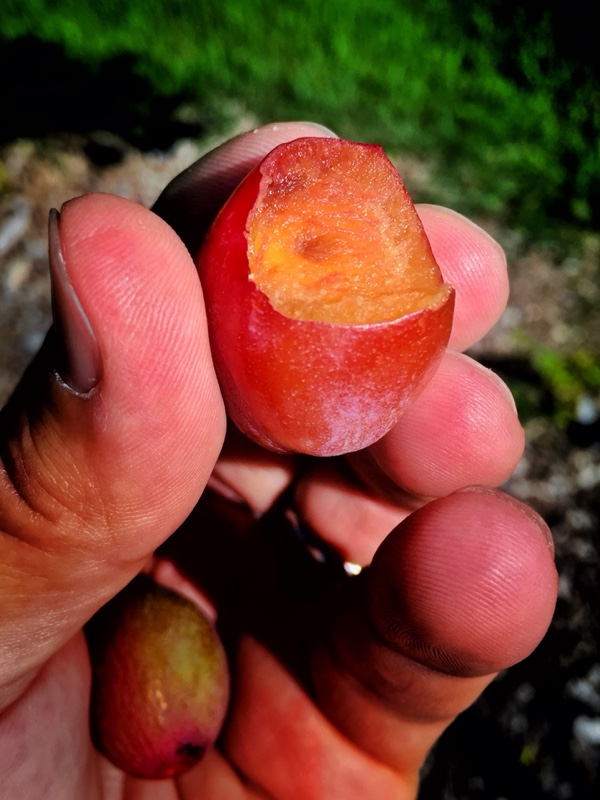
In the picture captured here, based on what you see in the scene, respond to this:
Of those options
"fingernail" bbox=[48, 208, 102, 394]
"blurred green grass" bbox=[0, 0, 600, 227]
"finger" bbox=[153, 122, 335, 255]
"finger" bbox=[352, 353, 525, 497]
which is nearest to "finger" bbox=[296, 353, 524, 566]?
"finger" bbox=[352, 353, 525, 497]

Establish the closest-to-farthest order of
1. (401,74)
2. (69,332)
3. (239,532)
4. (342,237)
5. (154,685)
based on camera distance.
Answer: (69,332)
(342,237)
(154,685)
(239,532)
(401,74)

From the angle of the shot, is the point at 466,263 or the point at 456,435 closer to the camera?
the point at 456,435

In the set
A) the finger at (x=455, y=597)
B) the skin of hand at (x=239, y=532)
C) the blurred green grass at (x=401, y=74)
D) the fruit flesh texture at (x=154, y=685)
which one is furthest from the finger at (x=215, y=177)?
the blurred green grass at (x=401, y=74)

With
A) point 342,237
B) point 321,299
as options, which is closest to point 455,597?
point 321,299

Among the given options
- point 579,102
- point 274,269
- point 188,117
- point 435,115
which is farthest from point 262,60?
point 274,269

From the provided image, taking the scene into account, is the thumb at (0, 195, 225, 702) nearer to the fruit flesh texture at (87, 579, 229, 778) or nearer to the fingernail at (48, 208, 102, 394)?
the fingernail at (48, 208, 102, 394)

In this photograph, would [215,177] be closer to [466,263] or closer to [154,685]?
[466,263]
